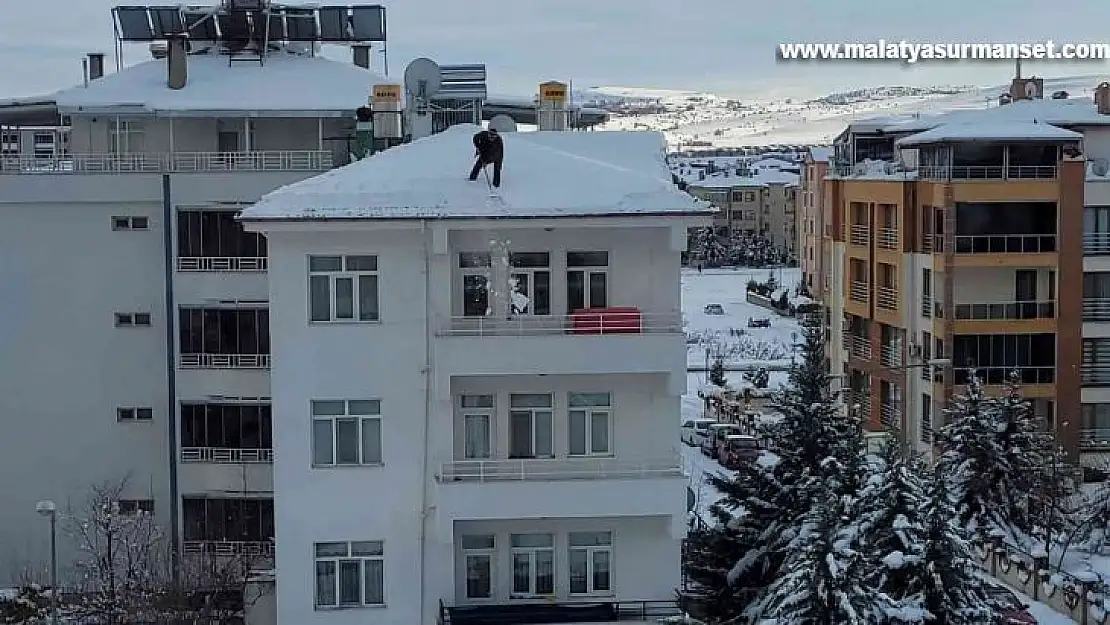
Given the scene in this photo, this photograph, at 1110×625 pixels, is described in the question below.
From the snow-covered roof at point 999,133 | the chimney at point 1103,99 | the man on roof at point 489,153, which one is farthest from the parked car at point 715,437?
the man on roof at point 489,153

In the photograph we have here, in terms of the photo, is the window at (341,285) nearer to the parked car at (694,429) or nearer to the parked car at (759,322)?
the parked car at (694,429)

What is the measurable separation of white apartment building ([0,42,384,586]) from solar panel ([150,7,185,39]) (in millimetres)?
4039

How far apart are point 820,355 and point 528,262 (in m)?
5.78

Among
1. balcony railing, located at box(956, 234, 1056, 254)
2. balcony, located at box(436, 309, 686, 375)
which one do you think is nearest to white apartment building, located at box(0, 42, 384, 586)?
balcony, located at box(436, 309, 686, 375)

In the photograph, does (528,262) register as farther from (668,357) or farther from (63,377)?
(63,377)

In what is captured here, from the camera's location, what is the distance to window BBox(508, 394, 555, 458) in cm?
2027

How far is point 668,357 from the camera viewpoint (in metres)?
19.5

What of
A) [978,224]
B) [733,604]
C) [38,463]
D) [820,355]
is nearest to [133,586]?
[38,463]

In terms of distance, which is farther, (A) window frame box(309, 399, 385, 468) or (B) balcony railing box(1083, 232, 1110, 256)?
(B) balcony railing box(1083, 232, 1110, 256)

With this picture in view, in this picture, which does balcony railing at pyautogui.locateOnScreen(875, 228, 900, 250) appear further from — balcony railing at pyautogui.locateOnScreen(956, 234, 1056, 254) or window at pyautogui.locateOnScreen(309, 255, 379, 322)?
window at pyautogui.locateOnScreen(309, 255, 379, 322)

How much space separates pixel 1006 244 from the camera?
38250 mm

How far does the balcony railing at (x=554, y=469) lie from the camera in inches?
774

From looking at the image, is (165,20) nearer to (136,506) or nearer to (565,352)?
(136,506)

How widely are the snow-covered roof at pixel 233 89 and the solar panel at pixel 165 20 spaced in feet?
2.65
